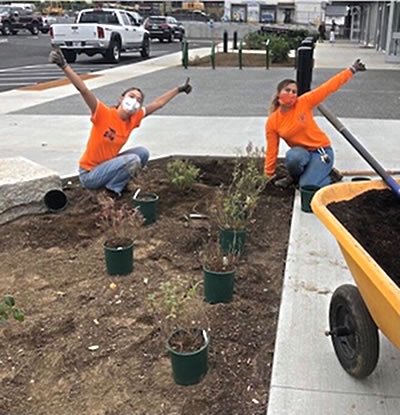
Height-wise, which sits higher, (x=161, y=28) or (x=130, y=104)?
(x=130, y=104)

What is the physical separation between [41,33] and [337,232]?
155ft

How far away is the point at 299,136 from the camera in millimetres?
5172

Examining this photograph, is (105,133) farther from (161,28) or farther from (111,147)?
(161,28)

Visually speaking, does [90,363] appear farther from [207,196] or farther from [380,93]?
[380,93]

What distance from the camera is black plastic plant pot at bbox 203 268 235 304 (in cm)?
339

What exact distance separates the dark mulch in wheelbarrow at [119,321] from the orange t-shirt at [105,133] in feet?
1.47

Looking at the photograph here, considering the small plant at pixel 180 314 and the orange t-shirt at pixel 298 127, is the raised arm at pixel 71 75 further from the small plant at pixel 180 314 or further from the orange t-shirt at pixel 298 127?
the small plant at pixel 180 314

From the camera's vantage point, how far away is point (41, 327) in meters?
3.26

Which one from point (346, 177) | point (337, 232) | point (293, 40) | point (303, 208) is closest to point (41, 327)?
point (337, 232)

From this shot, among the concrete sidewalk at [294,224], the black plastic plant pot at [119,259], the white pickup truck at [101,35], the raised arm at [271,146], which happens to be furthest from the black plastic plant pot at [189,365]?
Result: the white pickup truck at [101,35]

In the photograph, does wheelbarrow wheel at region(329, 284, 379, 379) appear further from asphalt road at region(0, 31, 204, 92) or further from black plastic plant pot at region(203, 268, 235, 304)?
asphalt road at region(0, 31, 204, 92)

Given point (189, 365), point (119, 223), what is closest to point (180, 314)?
point (189, 365)

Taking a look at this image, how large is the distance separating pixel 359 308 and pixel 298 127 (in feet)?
8.86

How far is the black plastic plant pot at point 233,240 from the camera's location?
3965 mm
